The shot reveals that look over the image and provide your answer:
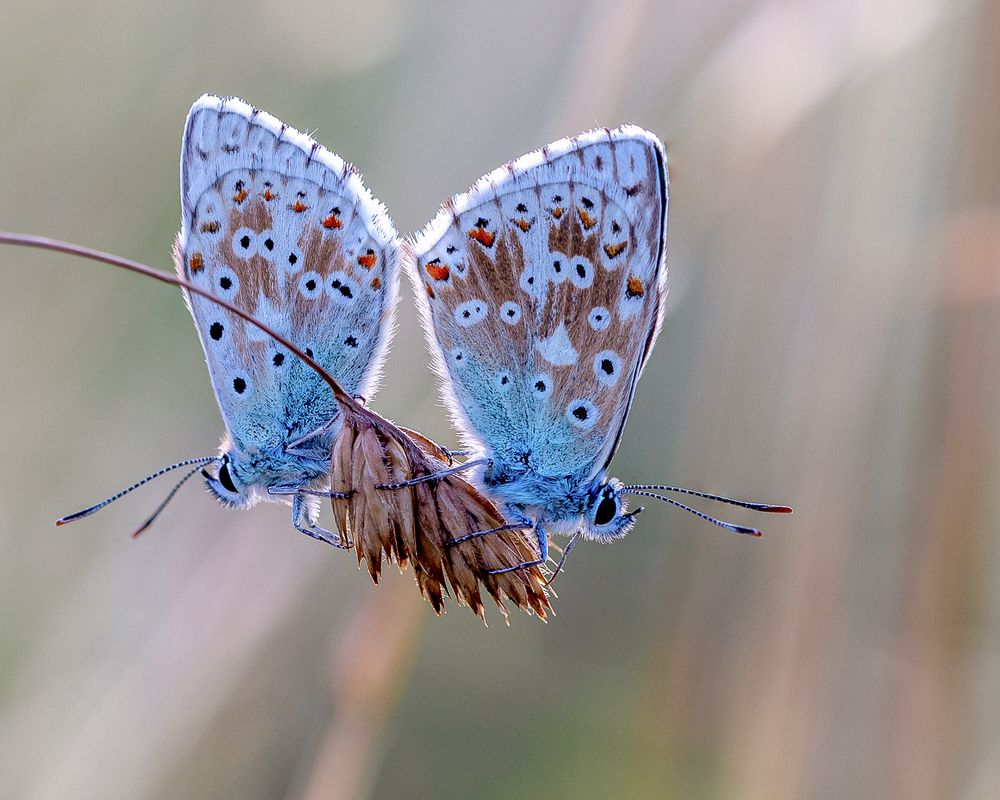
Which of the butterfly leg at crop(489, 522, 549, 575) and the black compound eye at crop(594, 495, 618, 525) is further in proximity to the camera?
the black compound eye at crop(594, 495, 618, 525)

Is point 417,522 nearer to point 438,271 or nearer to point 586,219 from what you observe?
point 438,271

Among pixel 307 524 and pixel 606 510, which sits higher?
pixel 606 510

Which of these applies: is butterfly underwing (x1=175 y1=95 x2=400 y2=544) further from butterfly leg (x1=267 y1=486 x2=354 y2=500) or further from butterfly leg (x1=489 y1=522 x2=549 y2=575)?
butterfly leg (x1=489 y1=522 x2=549 y2=575)

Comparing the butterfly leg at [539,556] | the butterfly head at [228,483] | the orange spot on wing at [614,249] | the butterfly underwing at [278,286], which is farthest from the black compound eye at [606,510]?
the butterfly head at [228,483]

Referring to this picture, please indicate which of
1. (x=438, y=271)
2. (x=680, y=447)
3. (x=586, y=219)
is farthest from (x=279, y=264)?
(x=680, y=447)

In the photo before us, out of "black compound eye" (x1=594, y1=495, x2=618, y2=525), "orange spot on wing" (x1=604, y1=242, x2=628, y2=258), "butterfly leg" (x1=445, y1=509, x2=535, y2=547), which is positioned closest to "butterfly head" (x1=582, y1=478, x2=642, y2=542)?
"black compound eye" (x1=594, y1=495, x2=618, y2=525)

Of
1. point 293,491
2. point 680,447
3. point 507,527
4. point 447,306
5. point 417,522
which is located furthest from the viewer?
point 680,447
